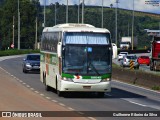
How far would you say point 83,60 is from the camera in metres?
26.7

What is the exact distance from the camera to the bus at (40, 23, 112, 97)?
26531 millimetres

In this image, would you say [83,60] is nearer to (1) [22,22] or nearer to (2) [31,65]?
(2) [31,65]

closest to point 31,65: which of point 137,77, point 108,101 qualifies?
point 137,77

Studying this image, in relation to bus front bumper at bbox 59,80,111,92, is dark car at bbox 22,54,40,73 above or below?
below

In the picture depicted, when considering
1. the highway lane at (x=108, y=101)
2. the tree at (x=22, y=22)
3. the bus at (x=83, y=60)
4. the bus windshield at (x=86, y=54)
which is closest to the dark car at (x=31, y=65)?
the highway lane at (x=108, y=101)

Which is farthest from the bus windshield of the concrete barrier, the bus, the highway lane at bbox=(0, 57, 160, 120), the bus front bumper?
the concrete barrier

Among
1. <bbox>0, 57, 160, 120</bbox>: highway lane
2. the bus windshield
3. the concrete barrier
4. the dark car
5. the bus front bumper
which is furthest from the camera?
the dark car

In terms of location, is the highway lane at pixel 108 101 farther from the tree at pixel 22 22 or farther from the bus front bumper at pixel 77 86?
the tree at pixel 22 22

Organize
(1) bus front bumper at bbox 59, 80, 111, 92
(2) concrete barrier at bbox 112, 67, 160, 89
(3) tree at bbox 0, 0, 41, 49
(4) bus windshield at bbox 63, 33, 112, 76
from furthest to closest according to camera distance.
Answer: (3) tree at bbox 0, 0, 41, 49, (2) concrete barrier at bbox 112, 67, 160, 89, (4) bus windshield at bbox 63, 33, 112, 76, (1) bus front bumper at bbox 59, 80, 111, 92

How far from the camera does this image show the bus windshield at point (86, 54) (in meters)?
26.6

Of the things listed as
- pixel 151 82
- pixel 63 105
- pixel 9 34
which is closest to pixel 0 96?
pixel 63 105

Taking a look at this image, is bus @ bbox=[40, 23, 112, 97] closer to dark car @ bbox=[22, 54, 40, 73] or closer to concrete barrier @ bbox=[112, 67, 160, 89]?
concrete barrier @ bbox=[112, 67, 160, 89]

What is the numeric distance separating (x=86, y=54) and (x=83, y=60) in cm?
30

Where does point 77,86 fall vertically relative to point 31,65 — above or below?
above
